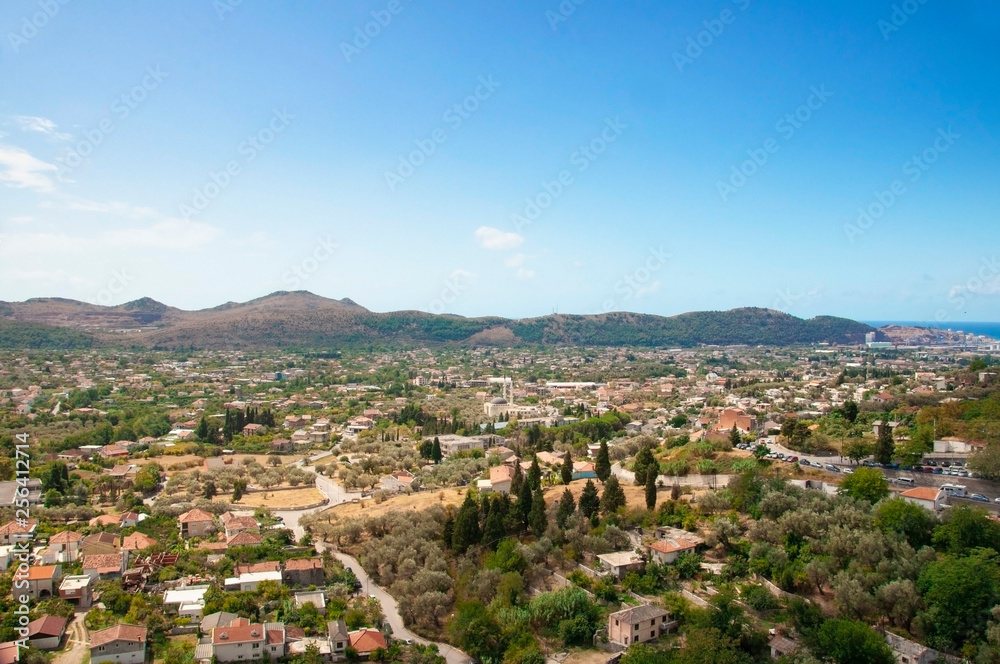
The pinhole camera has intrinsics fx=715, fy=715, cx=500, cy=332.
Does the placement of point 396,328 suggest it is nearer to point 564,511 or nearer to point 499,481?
point 499,481

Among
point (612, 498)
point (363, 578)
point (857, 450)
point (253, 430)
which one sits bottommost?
point (363, 578)

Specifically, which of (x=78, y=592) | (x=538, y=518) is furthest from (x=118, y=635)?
(x=538, y=518)

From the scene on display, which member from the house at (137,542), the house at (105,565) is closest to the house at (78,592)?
the house at (105,565)

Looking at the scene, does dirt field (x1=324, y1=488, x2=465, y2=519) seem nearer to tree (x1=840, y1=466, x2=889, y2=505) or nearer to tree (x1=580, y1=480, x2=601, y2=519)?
tree (x1=580, y1=480, x2=601, y2=519)

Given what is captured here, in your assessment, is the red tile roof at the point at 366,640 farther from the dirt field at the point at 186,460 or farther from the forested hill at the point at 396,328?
the forested hill at the point at 396,328

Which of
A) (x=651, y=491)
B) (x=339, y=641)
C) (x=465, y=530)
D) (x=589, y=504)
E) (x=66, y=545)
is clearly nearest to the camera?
(x=339, y=641)

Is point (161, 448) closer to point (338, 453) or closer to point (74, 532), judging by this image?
point (338, 453)
